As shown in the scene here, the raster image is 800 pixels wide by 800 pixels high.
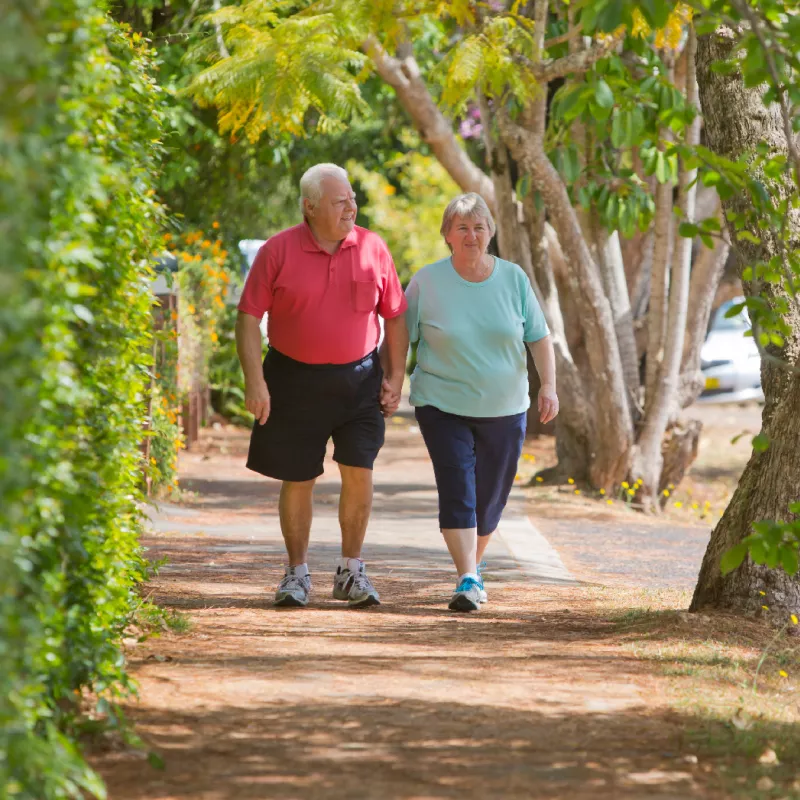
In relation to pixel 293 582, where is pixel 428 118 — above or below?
above

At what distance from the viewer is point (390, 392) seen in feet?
20.8

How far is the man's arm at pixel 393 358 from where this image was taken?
20.7 ft

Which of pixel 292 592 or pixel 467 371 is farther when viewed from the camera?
pixel 467 371

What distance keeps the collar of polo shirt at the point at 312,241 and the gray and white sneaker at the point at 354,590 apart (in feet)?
4.96

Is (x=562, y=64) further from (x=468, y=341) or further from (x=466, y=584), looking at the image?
(x=466, y=584)

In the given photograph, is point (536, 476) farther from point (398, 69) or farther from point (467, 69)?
point (467, 69)

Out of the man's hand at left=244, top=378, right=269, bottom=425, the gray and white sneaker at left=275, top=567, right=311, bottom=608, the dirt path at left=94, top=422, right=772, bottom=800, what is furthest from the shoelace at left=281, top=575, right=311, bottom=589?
the man's hand at left=244, top=378, right=269, bottom=425

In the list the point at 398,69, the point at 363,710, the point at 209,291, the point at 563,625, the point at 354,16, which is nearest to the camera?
the point at 363,710

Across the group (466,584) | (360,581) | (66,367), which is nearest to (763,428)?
(466,584)

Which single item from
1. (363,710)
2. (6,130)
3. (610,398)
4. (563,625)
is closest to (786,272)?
(563,625)

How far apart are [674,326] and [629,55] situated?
2477 millimetres

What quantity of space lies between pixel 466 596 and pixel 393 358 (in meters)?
1.17

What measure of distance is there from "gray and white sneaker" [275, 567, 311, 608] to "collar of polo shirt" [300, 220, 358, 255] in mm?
1507

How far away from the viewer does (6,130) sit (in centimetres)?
252
